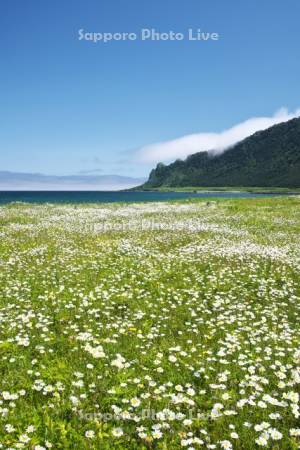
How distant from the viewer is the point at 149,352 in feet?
26.5

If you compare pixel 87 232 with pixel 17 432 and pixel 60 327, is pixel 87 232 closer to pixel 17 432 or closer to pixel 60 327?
pixel 60 327

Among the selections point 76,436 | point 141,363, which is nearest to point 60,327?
point 141,363

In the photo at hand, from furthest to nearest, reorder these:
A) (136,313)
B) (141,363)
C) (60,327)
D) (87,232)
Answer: (87,232) < (136,313) < (60,327) < (141,363)

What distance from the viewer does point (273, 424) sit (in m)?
5.71

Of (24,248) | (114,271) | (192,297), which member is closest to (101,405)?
(192,297)

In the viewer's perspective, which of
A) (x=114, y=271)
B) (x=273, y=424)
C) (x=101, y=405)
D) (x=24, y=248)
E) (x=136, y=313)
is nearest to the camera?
(x=273, y=424)

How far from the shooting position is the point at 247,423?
5539 millimetres

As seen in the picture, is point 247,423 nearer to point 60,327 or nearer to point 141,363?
point 141,363

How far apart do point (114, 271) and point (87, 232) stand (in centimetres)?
1126

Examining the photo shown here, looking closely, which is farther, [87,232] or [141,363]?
[87,232]

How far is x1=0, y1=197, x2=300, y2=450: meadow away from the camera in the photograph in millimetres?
5516

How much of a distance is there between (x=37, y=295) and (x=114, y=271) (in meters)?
3.70

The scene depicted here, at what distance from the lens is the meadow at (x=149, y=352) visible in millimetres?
5516

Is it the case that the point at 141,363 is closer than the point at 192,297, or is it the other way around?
the point at 141,363
